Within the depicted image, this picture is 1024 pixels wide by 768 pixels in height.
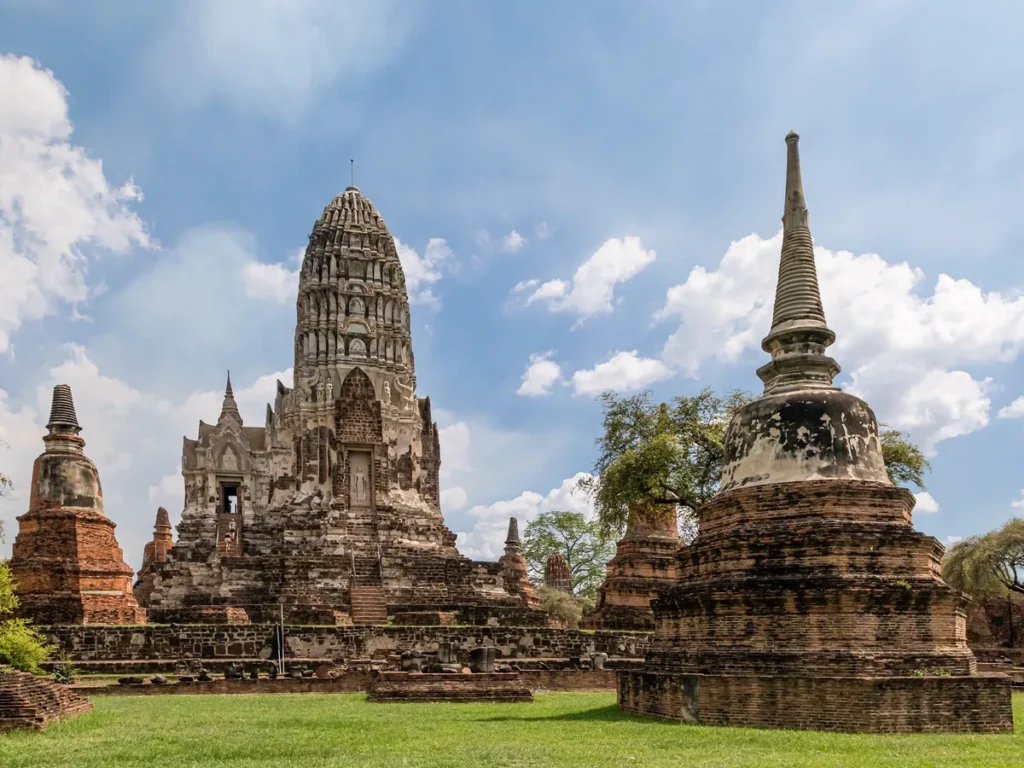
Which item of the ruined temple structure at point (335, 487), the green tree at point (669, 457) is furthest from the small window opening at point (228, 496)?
the green tree at point (669, 457)

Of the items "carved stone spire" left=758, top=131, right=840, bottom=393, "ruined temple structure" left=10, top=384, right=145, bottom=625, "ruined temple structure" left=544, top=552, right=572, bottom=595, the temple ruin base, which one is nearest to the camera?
the temple ruin base

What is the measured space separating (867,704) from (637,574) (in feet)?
79.1

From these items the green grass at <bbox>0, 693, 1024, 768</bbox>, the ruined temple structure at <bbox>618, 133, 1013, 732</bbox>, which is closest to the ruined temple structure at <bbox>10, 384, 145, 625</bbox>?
the green grass at <bbox>0, 693, 1024, 768</bbox>

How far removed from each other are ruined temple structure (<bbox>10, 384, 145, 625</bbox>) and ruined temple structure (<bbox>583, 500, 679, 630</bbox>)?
16.8m

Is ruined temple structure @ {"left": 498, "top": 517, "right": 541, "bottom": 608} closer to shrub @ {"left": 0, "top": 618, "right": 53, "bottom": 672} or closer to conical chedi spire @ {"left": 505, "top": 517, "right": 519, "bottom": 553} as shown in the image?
conical chedi spire @ {"left": 505, "top": 517, "right": 519, "bottom": 553}

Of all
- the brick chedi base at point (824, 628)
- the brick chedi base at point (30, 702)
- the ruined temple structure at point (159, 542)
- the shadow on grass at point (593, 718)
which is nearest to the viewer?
the brick chedi base at point (824, 628)

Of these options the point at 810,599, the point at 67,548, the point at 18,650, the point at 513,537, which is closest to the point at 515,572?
the point at 513,537

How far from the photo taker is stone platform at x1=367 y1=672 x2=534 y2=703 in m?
20.7

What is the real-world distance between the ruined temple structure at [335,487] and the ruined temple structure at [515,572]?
136 inches

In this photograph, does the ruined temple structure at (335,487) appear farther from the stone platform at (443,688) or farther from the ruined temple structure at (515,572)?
the stone platform at (443,688)

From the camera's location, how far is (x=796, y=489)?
16406 mm

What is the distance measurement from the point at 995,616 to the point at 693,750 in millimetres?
36981

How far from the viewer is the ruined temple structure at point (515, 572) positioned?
44047 millimetres

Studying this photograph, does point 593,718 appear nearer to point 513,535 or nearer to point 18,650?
point 18,650
